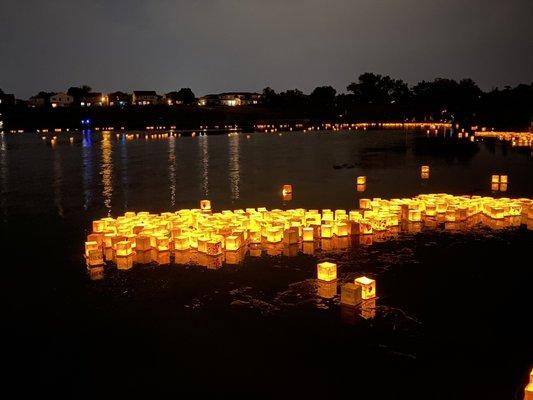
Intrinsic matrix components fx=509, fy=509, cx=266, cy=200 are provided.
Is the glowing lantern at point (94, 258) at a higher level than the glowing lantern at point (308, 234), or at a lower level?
lower

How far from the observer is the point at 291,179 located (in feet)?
58.4

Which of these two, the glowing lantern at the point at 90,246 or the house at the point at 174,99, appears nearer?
the glowing lantern at the point at 90,246

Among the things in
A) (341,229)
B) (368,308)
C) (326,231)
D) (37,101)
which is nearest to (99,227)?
(326,231)

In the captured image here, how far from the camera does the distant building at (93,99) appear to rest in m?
103

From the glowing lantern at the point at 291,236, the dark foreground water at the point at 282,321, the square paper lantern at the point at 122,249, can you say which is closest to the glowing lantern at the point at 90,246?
the dark foreground water at the point at 282,321

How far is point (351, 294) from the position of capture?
6531mm

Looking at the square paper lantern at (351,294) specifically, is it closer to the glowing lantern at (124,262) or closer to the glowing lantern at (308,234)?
the glowing lantern at (308,234)

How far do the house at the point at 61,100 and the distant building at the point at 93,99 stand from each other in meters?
2.47

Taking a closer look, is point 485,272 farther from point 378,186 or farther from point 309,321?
point 378,186

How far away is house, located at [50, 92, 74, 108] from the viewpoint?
98375mm

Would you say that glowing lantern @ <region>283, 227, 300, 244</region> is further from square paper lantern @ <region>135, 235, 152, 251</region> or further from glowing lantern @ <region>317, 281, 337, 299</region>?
square paper lantern @ <region>135, 235, 152, 251</region>

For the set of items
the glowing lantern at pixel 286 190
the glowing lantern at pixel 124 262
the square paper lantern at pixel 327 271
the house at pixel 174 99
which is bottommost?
the glowing lantern at pixel 124 262

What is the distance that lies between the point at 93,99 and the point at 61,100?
6.35 m

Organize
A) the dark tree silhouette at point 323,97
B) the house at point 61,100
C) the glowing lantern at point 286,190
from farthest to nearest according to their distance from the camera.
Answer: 1. the house at point 61,100
2. the dark tree silhouette at point 323,97
3. the glowing lantern at point 286,190
